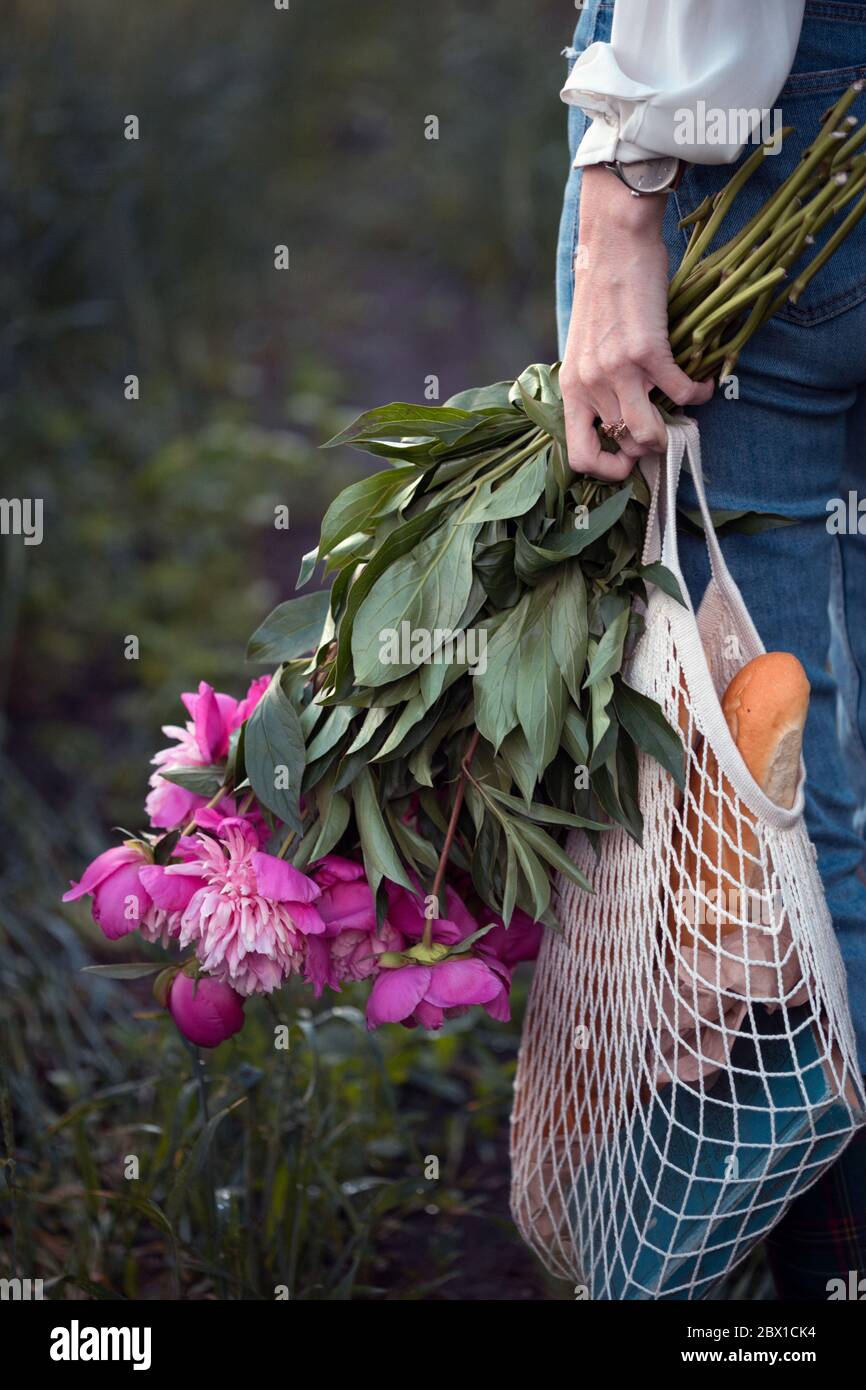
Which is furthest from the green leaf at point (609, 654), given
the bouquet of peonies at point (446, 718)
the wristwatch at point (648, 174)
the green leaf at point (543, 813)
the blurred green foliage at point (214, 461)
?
the blurred green foliage at point (214, 461)

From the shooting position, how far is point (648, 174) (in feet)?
3.46

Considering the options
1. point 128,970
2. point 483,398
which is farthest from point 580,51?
point 128,970

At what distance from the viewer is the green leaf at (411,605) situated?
113 cm

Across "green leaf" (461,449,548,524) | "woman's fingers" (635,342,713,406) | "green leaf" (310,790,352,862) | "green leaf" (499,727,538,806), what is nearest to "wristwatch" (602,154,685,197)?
"woman's fingers" (635,342,713,406)

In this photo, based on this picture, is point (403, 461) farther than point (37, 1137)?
No

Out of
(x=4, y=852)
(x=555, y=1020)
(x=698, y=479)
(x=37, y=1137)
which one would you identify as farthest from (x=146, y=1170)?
(x=698, y=479)

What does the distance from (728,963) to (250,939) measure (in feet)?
1.25

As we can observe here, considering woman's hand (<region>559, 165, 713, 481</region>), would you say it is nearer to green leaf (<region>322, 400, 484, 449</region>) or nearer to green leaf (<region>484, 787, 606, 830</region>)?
green leaf (<region>322, 400, 484, 449</region>)

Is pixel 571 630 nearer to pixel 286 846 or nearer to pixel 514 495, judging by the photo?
pixel 514 495

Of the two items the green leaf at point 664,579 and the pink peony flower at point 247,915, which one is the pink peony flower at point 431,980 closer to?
the pink peony flower at point 247,915

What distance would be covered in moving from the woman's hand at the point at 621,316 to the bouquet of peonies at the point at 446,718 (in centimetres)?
4

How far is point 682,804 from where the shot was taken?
1.13 m

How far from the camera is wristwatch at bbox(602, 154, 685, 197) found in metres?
1.05
